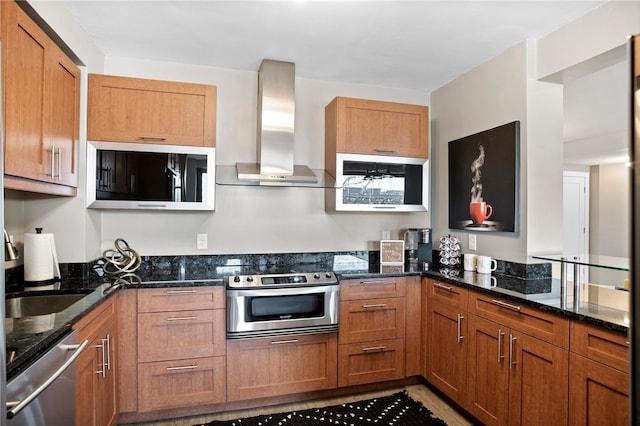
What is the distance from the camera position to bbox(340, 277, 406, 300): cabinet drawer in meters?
2.77

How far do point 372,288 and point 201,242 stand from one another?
1414mm

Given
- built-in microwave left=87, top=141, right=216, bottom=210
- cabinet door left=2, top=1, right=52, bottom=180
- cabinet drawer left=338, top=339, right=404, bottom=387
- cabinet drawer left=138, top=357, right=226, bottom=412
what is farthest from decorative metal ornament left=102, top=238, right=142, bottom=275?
cabinet drawer left=338, top=339, right=404, bottom=387

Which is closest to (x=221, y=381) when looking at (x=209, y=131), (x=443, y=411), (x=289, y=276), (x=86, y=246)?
(x=289, y=276)

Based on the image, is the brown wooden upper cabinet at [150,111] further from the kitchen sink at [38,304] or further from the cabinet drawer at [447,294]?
the cabinet drawer at [447,294]

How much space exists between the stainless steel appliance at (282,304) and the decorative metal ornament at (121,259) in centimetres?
77

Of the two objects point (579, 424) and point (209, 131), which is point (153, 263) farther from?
point (579, 424)

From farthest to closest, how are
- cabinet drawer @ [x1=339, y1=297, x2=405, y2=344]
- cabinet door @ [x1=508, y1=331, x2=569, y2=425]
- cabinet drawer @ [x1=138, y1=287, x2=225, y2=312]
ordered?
cabinet drawer @ [x1=339, y1=297, x2=405, y2=344] < cabinet drawer @ [x1=138, y1=287, x2=225, y2=312] < cabinet door @ [x1=508, y1=331, x2=569, y2=425]

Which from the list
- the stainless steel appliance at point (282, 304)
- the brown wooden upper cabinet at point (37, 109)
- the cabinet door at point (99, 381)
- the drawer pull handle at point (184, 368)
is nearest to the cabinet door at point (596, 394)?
the stainless steel appliance at point (282, 304)

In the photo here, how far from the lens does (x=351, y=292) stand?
278 centimetres

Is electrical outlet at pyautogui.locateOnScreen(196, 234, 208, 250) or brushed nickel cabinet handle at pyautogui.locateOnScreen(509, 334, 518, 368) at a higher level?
electrical outlet at pyautogui.locateOnScreen(196, 234, 208, 250)

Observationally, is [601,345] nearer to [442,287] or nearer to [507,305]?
[507,305]

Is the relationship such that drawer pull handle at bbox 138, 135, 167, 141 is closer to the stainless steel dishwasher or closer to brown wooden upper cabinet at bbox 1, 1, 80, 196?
brown wooden upper cabinet at bbox 1, 1, 80, 196

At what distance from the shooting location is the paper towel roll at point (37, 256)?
2215 millimetres

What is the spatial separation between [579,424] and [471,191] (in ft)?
5.79
